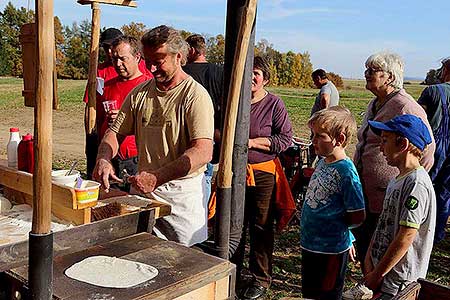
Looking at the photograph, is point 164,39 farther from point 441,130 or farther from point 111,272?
point 441,130

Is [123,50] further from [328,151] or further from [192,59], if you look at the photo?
[328,151]

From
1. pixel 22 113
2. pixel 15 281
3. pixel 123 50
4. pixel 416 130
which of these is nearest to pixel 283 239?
pixel 123 50

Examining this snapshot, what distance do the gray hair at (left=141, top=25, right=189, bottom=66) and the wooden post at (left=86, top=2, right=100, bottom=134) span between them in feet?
3.43

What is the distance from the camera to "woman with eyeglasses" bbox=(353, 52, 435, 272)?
2875 mm

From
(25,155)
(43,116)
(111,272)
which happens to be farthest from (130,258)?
(25,155)

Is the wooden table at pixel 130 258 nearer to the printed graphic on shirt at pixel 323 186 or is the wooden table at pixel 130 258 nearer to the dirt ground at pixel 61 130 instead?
the printed graphic on shirt at pixel 323 186

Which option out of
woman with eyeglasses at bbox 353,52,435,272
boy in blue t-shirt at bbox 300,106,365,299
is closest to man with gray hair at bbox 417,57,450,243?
woman with eyeglasses at bbox 353,52,435,272

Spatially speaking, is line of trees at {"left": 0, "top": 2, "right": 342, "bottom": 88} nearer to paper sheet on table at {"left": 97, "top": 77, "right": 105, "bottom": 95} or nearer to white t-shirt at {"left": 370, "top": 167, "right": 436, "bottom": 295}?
paper sheet on table at {"left": 97, "top": 77, "right": 105, "bottom": 95}

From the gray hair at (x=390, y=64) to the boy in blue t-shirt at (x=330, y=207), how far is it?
0.52 metres

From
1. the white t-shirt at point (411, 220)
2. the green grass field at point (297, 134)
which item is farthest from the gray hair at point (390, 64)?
the green grass field at point (297, 134)

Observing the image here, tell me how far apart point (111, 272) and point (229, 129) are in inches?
23.3

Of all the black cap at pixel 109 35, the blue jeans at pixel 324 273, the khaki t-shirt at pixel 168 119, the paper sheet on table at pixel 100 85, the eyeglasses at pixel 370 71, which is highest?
the black cap at pixel 109 35

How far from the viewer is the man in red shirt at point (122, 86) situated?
11.3 ft

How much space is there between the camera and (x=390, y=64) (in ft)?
9.50
